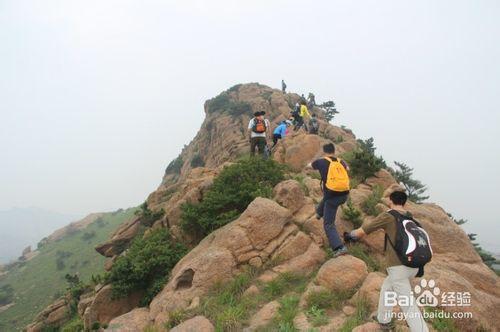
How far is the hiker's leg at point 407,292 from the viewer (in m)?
5.50

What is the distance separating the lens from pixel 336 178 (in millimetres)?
8078

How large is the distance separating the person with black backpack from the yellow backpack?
6.87 feet

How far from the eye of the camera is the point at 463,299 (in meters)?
7.35

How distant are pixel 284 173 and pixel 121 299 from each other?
7911 mm

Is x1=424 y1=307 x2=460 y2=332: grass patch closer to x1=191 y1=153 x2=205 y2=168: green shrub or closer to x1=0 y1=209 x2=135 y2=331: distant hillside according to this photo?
x1=191 y1=153 x2=205 y2=168: green shrub

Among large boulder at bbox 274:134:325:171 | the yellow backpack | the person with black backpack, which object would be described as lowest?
the person with black backpack

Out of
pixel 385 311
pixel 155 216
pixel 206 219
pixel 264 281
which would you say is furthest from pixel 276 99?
pixel 385 311

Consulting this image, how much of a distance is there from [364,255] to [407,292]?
3.41m

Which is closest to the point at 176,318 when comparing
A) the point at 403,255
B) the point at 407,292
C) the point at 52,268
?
the point at 407,292

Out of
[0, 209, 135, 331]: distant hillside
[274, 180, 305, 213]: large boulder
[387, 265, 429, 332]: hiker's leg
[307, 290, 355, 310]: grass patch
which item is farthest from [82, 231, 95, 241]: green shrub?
[387, 265, 429, 332]: hiker's leg

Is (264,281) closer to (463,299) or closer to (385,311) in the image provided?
(385,311)

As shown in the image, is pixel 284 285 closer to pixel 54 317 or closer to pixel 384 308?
pixel 384 308

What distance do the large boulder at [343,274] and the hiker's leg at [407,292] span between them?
7.07ft

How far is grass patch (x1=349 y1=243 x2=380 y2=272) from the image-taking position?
8589mm
